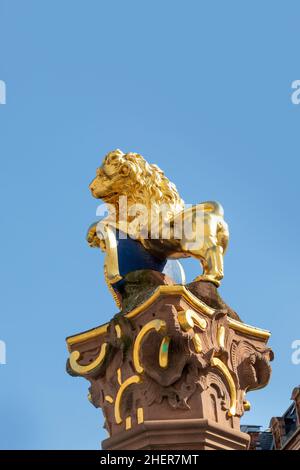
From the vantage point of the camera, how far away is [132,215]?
638 centimetres

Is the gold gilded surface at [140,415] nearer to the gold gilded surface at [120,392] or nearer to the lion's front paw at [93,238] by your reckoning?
the gold gilded surface at [120,392]

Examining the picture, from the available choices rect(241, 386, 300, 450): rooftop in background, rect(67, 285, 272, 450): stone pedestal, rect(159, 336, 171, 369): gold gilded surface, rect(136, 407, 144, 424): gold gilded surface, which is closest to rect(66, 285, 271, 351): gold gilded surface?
rect(67, 285, 272, 450): stone pedestal

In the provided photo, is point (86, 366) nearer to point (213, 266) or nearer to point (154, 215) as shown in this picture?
point (213, 266)

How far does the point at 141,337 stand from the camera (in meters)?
5.32

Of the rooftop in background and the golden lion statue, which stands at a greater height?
the rooftop in background

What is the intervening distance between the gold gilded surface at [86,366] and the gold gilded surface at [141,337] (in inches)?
12.4

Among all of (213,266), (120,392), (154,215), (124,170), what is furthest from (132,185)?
(120,392)

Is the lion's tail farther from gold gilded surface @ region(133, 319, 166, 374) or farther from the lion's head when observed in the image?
gold gilded surface @ region(133, 319, 166, 374)

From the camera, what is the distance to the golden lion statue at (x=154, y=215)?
240 inches

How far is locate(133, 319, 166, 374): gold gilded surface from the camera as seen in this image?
206 inches

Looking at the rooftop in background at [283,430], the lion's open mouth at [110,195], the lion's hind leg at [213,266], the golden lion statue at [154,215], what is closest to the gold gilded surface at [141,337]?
the lion's hind leg at [213,266]

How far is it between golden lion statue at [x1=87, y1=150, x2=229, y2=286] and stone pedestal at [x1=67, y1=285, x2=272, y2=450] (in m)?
0.71

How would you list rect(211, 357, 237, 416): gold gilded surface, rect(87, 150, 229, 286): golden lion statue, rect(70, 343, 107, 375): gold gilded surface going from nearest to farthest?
rect(211, 357, 237, 416): gold gilded surface → rect(70, 343, 107, 375): gold gilded surface → rect(87, 150, 229, 286): golden lion statue
